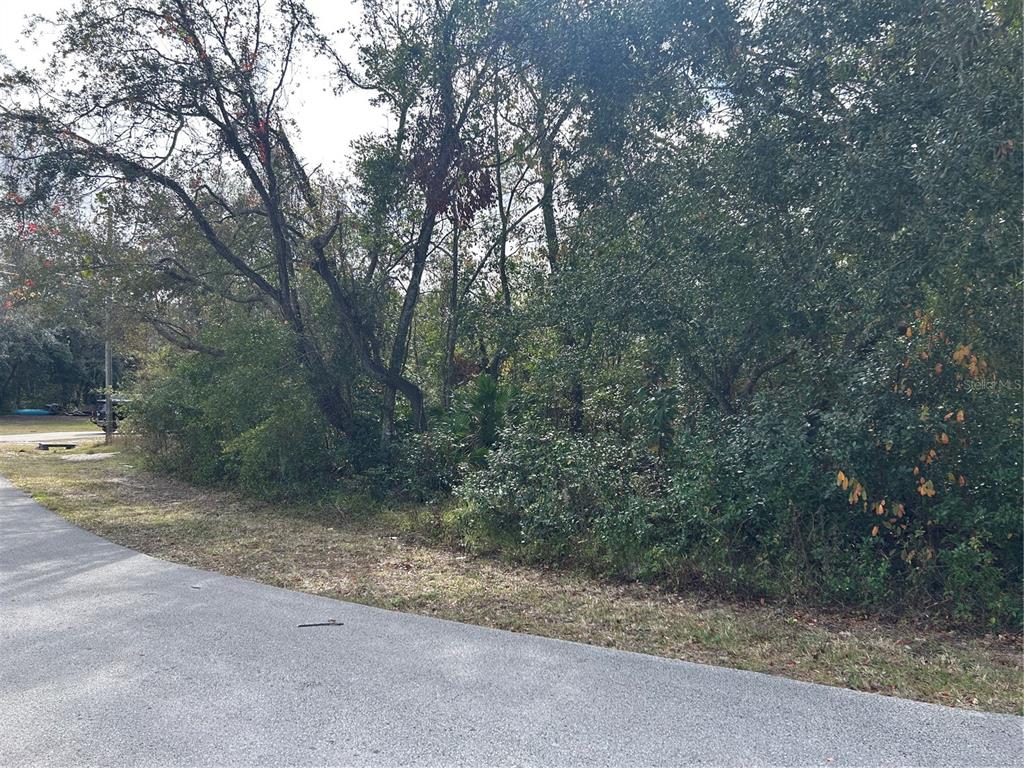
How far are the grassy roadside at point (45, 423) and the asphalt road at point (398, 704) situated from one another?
3679 cm

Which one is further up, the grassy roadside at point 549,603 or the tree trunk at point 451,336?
the tree trunk at point 451,336

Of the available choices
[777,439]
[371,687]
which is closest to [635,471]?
[777,439]

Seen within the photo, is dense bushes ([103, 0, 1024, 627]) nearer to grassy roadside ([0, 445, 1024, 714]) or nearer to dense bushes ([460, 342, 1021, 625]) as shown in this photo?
dense bushes ([460, 342, 1021, 625])

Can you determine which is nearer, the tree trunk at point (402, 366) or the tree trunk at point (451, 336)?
the tree trunk at point (402, 366)

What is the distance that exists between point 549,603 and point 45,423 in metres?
45.4

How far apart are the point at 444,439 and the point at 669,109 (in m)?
5.70

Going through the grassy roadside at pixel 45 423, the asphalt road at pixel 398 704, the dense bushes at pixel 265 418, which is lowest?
the asphalt road at pixel 398 704

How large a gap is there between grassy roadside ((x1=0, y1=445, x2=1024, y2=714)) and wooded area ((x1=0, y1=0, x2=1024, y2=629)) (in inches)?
20.0

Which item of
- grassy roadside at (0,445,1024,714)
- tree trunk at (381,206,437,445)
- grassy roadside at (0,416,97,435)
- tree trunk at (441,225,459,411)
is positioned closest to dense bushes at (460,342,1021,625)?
grassy roadside at (0,445,1024,714)

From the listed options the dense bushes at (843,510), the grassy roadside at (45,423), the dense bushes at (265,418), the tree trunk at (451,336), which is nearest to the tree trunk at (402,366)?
the tree trunk at (451,336)

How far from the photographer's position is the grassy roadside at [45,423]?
3792 cm

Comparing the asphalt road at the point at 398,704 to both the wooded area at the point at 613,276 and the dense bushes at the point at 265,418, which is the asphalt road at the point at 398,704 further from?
the dense bushes at the point at 265,418

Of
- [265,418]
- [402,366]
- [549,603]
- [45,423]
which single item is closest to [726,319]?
[549,603]

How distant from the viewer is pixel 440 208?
11703 millimetres
